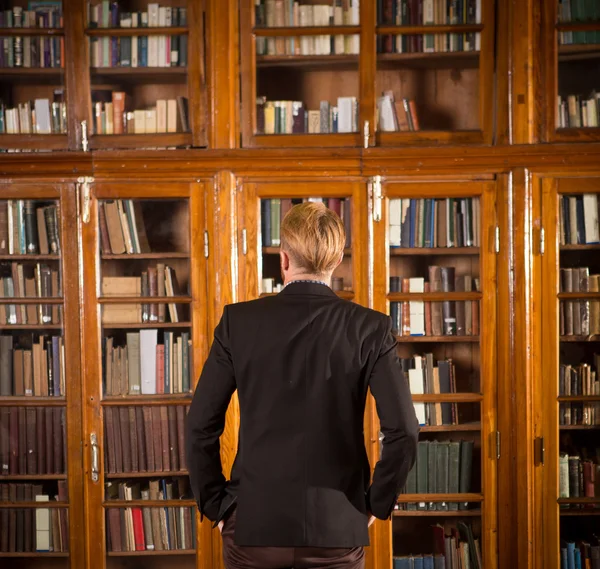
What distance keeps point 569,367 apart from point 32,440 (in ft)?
8.96

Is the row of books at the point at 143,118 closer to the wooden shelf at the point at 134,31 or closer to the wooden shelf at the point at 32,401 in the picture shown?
the wooden shelf at the point at 134,31

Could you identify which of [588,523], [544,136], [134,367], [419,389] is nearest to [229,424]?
[134,367]

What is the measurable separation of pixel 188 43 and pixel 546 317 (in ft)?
7.39

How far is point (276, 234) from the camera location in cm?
344

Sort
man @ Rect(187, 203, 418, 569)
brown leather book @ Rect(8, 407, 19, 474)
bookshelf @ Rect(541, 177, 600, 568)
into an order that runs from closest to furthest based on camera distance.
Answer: man @ Rect(187, 203, 418, 569) < bookshelf @ Rect(541, 177, 600, 568) < brown leather book @ Rect(8, 407, 19, 474)

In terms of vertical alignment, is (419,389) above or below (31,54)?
below

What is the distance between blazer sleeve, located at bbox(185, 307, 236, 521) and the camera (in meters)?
1.86

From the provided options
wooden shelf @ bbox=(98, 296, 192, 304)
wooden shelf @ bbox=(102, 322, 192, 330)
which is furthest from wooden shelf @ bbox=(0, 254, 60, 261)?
wooden shelf @ bbox=(102, 322, 192, 330)

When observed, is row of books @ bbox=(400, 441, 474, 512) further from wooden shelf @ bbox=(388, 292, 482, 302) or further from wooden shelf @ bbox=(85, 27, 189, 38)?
wooden shelf @ bbox=(85, 27, 189, 38)

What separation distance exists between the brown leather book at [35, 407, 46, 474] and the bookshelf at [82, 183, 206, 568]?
0.24 metres

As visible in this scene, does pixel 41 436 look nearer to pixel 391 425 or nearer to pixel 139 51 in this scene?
pixel 139 51

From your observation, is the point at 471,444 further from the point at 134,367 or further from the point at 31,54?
the point at 31,54

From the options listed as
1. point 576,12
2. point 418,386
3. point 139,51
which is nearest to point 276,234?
point 418,386

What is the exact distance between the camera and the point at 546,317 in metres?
3.38
